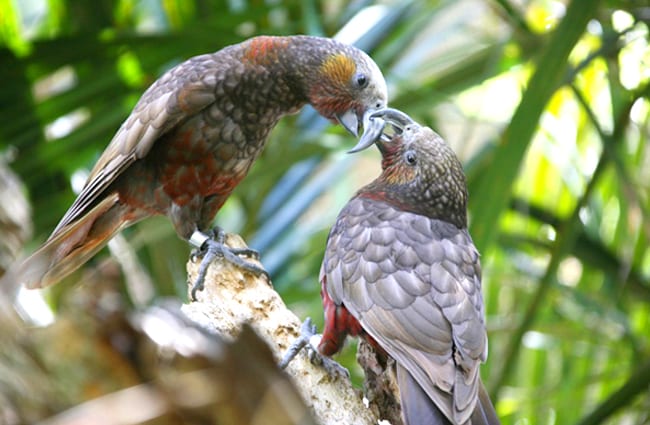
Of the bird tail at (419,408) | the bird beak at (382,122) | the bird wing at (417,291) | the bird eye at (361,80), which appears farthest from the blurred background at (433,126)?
the bird tail at (419,408)

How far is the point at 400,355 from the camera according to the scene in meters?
2.08

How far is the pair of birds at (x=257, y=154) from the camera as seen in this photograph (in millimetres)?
2334

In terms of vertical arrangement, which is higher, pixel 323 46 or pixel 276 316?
pixel 323 46

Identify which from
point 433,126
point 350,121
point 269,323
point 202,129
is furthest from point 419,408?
point 433,126

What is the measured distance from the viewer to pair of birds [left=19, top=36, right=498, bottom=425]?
233 centimetres

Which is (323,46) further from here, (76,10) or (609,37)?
(76,10)

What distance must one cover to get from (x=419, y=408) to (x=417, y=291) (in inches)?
13.3

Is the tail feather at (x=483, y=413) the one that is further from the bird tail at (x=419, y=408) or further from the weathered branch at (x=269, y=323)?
the weathered branch at (x=269, y=323)

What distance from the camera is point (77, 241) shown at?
2.71 metres

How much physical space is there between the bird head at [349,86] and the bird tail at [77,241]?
70cm

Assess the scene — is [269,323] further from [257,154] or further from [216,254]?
[257,154]

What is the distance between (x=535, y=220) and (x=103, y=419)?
3.11 metres

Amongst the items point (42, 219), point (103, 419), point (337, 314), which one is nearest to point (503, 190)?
point (337, 314)

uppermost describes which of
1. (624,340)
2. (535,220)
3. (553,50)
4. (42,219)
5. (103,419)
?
(103,419)
